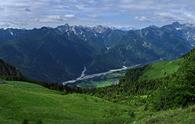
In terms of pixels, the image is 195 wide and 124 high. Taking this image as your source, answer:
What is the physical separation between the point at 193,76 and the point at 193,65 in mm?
2969

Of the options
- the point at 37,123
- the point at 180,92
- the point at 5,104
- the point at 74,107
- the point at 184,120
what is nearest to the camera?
the point at 184,120

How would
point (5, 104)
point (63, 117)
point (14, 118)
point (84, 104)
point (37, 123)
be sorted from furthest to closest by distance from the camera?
point (84, 104), point (5, 104), point (63, 117), point (14, 118), point (37, 123)

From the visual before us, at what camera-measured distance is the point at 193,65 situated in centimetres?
7350

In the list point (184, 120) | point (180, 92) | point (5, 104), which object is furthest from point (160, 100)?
point (184, 120)

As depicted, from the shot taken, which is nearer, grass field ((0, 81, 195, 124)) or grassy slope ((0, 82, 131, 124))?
grass field ((0, 81, 195, 124))

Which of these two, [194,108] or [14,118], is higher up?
[194,108]

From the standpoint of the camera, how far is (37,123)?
159 ft

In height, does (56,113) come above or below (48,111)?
below

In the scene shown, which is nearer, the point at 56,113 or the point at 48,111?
the point at 56,113

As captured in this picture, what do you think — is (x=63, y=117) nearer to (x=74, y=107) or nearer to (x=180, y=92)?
(x=74, y=107)

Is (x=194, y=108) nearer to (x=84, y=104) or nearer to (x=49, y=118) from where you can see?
(x=49, y=118)

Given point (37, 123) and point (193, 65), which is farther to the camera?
point (193, 65)

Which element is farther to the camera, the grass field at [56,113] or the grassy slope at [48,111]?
the grassy slope at [48,111]

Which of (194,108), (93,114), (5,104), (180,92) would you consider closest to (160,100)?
(180,92)
